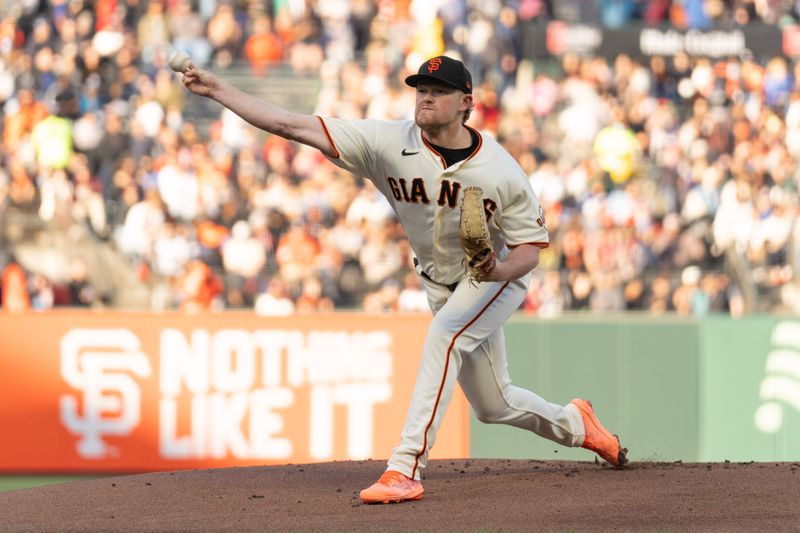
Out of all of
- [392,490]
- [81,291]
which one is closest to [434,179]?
[392,490]

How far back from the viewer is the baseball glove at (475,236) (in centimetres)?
604

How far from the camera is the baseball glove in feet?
19.8

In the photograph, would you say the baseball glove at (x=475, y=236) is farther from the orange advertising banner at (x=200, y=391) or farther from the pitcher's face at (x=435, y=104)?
the orange advertising banner at (x=200, y=391)

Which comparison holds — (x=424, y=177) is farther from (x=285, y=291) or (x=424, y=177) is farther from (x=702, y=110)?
(x=702, y=110)

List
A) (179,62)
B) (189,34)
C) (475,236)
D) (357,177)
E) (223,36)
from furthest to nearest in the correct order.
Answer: (223,36), (189,34), (357,177), (179,62), (475,236)

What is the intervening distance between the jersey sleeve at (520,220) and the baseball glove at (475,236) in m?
0.41

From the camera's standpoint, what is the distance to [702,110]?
1725 centimetres

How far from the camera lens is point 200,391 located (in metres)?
11.4

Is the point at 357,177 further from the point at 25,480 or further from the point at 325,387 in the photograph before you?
the point at 25,480

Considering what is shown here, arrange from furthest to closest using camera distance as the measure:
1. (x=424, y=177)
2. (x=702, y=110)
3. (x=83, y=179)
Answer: (x=702, y=110), (x=83, y=179), (x=424, y=177)

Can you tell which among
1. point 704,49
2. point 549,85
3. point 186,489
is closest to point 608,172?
point 549,85

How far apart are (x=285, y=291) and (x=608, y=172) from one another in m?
4.61

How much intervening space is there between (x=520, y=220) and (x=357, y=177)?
8.28m

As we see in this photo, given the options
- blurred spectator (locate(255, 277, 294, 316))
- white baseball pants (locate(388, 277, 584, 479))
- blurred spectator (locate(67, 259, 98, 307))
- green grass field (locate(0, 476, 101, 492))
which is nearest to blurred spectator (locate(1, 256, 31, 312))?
blurred spectator (locate(67, 259, 98, 307))
